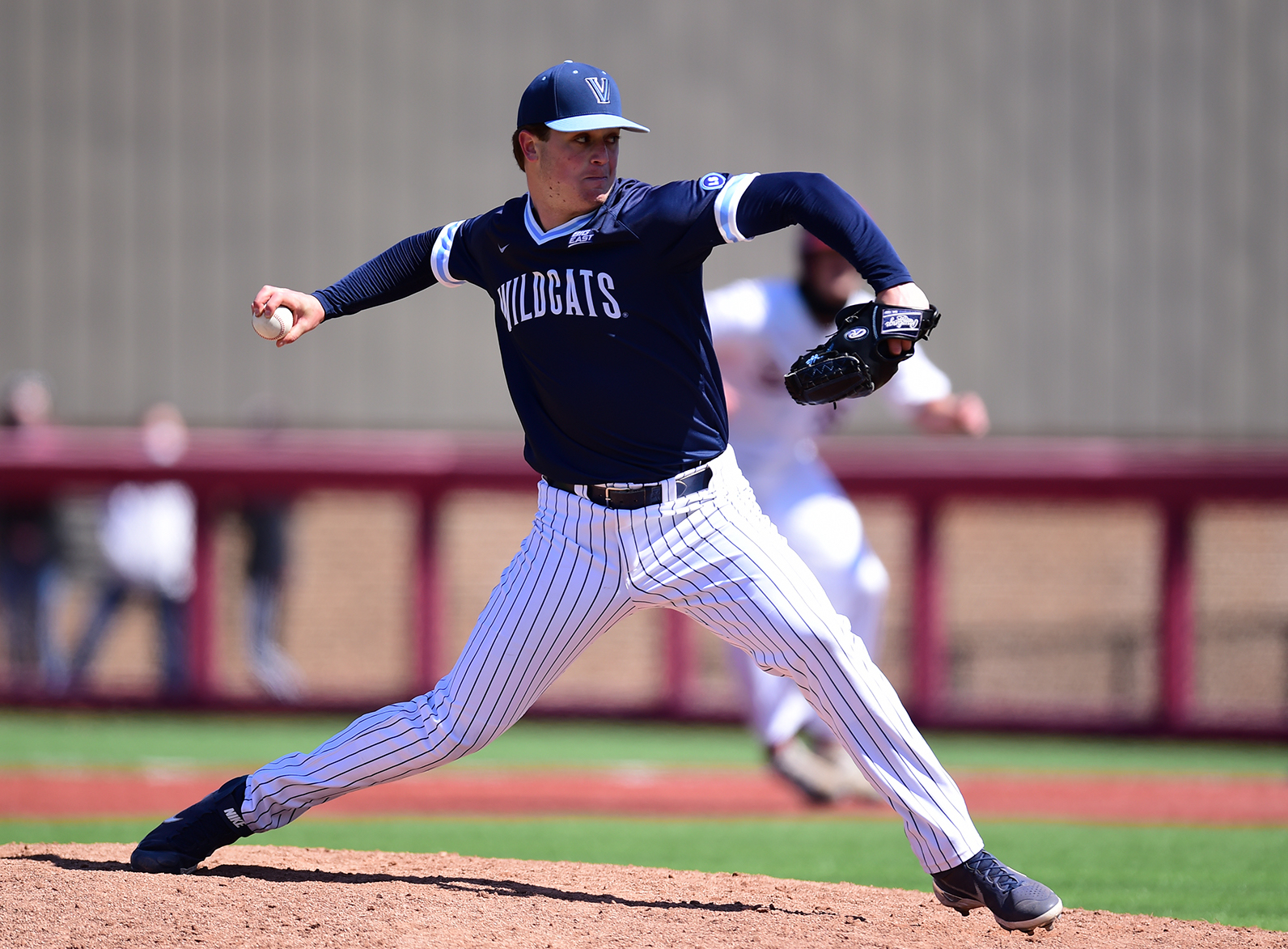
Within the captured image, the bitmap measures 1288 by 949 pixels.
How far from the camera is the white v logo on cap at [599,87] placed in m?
3.30

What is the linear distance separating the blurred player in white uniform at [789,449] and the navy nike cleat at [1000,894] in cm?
233

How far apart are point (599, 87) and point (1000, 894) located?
6.49ft

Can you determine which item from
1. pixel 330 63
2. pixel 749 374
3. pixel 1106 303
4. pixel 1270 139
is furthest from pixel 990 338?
pixel 749 374

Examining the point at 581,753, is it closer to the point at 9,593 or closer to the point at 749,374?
the point at 749,374

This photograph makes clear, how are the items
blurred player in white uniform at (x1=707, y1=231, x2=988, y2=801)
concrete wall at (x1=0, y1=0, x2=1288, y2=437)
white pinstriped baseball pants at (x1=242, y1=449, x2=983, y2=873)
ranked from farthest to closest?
concrete wall at (x1=0, y1=0, x2=1288, y2=437), blurred player in white uniform at (x1=707, y1=231, x2=988, y2=801), white pinstriped baseball pants at (x1=242, y1=449, x2=983, y2=873)

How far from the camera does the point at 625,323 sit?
10.7 ft

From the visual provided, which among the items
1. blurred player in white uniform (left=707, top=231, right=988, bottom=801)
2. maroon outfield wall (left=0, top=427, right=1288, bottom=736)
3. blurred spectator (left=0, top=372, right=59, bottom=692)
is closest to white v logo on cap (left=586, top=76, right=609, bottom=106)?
blurred player in white uniform (left=707, top=231, right=988, bottom=801)

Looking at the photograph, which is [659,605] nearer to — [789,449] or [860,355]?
[860,355]

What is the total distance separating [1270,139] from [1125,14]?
1.64 metres

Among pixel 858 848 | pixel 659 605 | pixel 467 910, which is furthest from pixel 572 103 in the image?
pixel 858 848

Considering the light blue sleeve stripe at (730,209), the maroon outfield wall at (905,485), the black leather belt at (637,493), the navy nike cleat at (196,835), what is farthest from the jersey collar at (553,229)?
the maroon outfield wall at (905,485)

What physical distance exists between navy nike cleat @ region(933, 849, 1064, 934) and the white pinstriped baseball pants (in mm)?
36

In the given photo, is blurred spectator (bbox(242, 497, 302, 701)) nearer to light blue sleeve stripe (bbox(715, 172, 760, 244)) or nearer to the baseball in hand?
the baseball in hand

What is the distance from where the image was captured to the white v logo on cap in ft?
10.8
